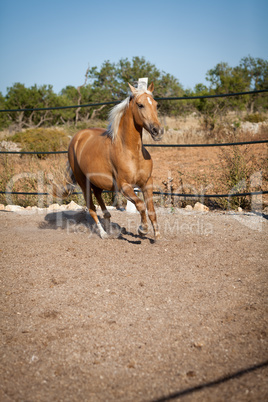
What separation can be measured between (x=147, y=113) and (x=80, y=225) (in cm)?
228

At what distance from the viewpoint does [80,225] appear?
16.7 ft

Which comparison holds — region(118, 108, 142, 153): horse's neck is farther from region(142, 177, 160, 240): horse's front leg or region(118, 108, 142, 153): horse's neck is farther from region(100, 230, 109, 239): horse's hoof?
region(100, 230, 109, 239): horse's hoof

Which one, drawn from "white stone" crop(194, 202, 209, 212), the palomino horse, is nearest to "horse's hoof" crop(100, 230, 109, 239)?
the palomino horse

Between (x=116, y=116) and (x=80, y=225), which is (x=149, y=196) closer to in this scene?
(x=116, y=116)

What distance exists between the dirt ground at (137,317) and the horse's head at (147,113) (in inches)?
51.4

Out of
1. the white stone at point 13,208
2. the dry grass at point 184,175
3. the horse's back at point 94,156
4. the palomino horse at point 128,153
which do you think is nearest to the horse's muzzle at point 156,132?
the palomino horse at point 128,153

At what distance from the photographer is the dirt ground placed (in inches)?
A: 70.9

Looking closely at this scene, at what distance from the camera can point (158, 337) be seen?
219 cm

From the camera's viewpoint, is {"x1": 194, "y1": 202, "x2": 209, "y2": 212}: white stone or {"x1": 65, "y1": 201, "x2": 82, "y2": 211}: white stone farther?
{"x1": 65, "y1": 201, "x2": 82, "y2": 211}: white stone

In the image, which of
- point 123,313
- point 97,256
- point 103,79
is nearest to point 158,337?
point 123,313

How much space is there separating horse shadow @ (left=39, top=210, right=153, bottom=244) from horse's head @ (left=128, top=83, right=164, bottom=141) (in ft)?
4.46

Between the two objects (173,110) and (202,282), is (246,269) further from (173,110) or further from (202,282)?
(173,110)

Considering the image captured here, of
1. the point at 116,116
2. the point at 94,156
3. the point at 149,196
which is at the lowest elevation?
the point at 149,196

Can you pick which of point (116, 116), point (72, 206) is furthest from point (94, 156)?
point (72, 206)
